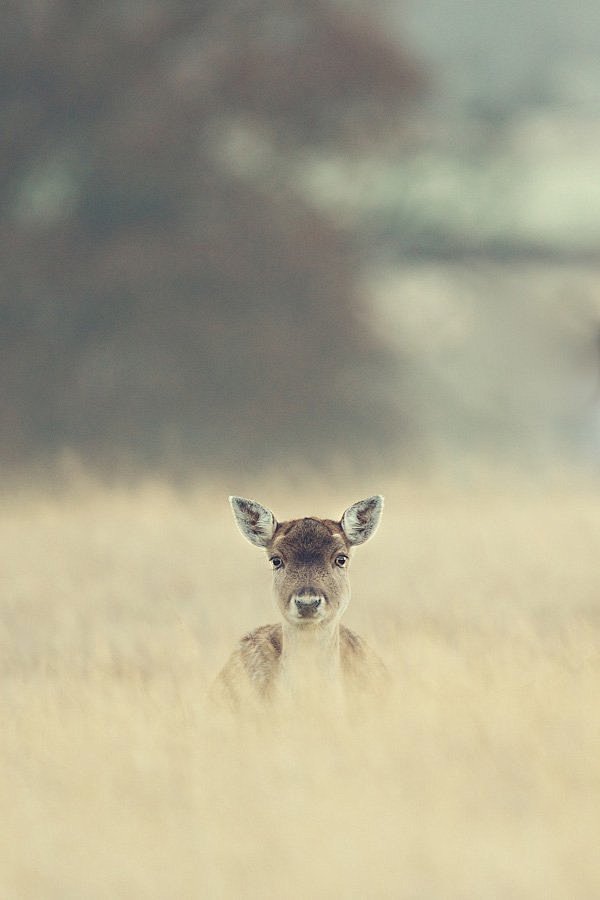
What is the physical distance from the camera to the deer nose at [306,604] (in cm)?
804

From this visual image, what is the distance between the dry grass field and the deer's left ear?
0.96 metres

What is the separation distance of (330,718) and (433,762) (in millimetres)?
1043

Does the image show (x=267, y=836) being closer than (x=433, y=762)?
Yes

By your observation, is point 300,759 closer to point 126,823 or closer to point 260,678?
point 126,823

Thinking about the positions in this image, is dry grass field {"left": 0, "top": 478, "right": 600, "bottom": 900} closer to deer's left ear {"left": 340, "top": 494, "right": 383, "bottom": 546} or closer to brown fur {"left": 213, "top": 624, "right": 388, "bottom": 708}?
brown fur {"left": 213, "top": 624, "right": 388, "bottom": 708}

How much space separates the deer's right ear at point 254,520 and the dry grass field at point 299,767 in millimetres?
1068

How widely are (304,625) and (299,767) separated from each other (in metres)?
1.45

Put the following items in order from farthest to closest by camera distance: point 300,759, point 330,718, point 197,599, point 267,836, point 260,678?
point 197,599
point 260,678
point 330,718
point 300,759
point 267,836

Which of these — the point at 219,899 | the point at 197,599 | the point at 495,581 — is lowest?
the point at 219,899

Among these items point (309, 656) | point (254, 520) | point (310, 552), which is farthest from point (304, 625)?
point (254, 520)

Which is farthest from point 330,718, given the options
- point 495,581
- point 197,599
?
point 495,581

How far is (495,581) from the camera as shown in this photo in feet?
51.3

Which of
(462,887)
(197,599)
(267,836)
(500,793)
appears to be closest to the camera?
(462,887)

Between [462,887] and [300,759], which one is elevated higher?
[300,759]
